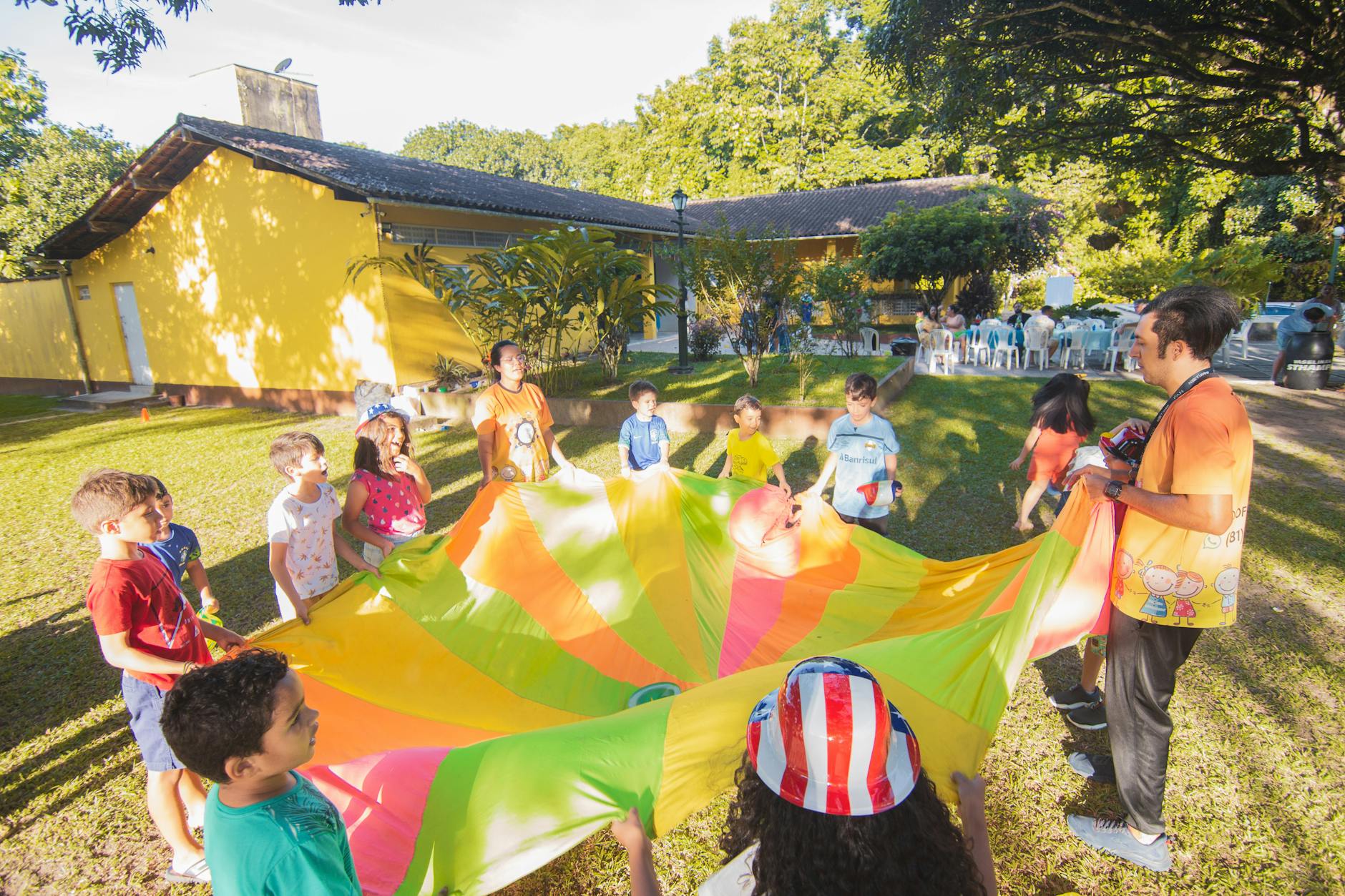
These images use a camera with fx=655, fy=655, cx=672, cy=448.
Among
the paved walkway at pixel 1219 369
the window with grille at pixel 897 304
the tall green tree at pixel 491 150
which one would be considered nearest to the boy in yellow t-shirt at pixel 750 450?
the paved walkway at pixel 1219 369

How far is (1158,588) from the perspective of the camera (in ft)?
7.94

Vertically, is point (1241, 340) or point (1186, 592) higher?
point (1186, 592)

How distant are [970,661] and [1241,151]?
14689mm

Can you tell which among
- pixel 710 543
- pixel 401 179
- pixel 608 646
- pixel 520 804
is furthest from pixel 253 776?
pixel 401 179

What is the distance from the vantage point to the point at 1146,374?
2.54 metres

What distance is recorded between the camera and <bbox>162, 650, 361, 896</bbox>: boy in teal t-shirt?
1.46 m

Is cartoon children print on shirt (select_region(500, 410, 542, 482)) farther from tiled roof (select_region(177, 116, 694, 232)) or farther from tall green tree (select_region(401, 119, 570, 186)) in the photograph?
tall green tree (select_region(401, 119, 570, 186))

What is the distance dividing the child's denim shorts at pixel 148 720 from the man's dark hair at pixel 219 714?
4.56 ft

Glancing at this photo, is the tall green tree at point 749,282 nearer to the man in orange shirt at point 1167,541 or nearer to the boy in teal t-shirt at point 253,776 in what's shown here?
the man in orange shirt at point 1167,541

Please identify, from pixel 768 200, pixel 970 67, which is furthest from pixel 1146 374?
pixel 768 200

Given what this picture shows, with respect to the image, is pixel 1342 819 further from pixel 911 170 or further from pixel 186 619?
pixel 911 170

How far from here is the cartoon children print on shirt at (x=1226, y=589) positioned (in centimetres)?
236

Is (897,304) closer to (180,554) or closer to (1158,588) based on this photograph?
(1158,588)

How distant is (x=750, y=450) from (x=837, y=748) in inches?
145
